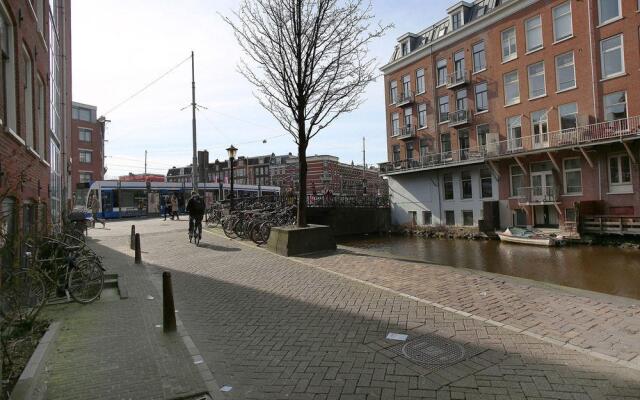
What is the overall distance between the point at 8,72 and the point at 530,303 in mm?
9013

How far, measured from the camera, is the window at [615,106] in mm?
22208

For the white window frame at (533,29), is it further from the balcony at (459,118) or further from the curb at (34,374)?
the curb at (34,374)

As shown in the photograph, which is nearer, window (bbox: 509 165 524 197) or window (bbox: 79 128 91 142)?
window (bbox: 509 165 524 197)

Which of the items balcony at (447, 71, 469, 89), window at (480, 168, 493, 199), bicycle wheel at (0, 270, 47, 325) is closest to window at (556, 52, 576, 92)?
balcony at (447, 71, 469, 89)

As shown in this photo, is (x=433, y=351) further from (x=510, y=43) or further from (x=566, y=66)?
(x=510, y=43)

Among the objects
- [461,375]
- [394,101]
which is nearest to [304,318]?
[461,375]

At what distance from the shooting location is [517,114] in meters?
27.8

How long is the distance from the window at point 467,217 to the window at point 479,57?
35.1ft

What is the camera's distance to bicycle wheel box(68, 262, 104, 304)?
6.73 meters

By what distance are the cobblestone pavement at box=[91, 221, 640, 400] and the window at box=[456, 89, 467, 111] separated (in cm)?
2807

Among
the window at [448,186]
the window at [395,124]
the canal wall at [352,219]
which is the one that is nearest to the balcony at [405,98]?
the window at [395,124]

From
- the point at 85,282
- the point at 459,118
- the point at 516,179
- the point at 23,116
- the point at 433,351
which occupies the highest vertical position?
the point at 459,118

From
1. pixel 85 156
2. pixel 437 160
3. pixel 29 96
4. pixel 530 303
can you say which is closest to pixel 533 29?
pixel 437 160

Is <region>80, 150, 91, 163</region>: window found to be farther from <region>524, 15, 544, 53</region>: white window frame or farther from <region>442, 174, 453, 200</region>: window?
<region>524, 15, 544, 53</region>: white window frame
